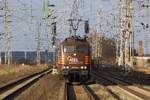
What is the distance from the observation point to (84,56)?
36594 millimetres

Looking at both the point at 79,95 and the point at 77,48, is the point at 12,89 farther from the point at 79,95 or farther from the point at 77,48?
the point at 79,95

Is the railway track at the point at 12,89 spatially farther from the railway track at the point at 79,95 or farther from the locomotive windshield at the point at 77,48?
the locomotive windshield at the point at 77,48

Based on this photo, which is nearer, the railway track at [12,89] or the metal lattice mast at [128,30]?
the railway track at [12,89]

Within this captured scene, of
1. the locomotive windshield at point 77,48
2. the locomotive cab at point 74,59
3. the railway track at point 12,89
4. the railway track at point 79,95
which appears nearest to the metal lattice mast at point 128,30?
the railway track at point 12,89

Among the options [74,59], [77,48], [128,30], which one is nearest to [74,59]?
[74,59]

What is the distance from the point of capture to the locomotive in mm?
36312

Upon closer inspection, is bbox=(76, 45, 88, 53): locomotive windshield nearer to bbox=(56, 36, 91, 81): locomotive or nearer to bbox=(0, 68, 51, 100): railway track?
bbox=(56, 36, 91, 81): locomotive

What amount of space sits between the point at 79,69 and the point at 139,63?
6161cm

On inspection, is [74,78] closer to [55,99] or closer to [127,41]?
[55,99]

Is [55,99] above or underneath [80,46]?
underneath

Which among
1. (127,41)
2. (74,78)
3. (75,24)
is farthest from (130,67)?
(74,78)

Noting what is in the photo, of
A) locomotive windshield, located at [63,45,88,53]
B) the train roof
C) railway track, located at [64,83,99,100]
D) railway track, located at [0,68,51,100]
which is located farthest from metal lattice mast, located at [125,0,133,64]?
railway track, located at [64,83,99,100]

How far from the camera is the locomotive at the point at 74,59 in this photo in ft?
119

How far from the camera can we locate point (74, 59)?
36594mm
